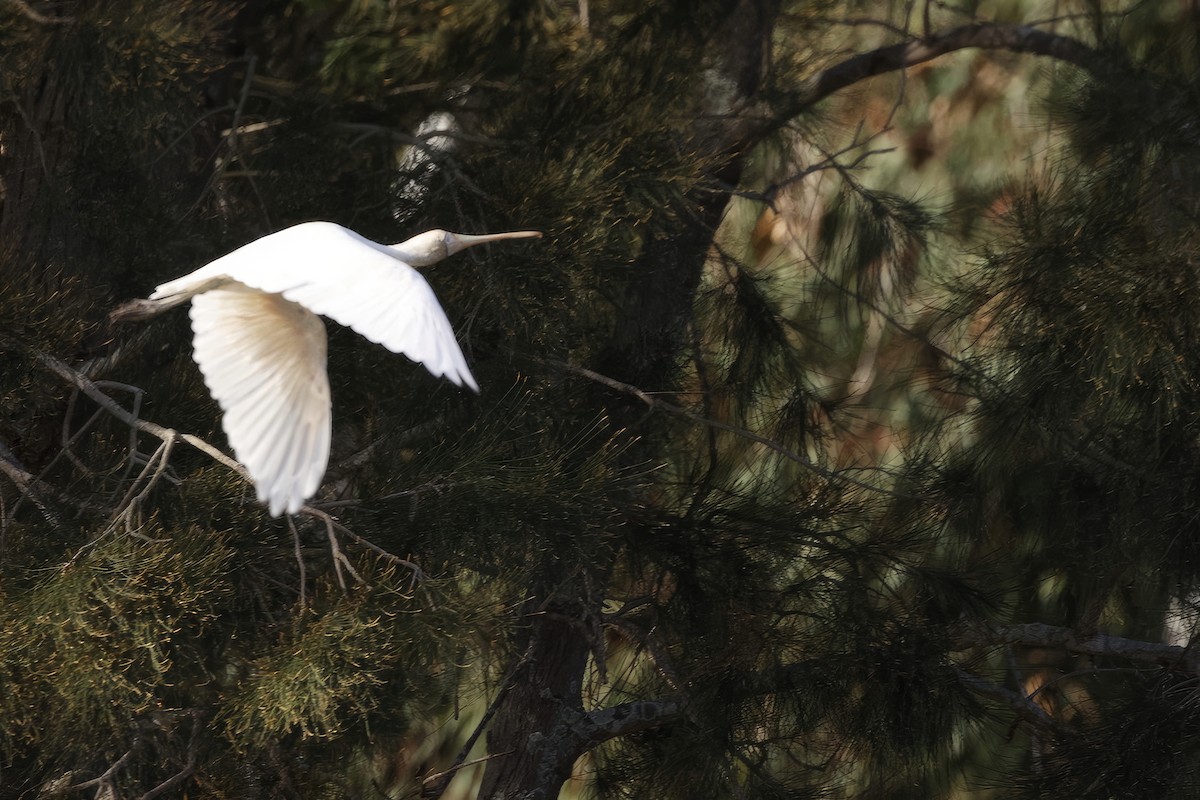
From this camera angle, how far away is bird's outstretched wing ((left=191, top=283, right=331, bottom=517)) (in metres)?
1.01

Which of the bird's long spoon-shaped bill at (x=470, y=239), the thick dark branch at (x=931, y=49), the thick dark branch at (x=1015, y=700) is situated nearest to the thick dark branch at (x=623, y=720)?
the thick dark branch at (x=1015, y=700)

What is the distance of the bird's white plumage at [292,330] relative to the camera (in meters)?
0.98

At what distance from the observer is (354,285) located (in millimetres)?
1037

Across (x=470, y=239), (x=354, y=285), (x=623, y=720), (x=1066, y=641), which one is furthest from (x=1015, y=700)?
(x=354, y=285)

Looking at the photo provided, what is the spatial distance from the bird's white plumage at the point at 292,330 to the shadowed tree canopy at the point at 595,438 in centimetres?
6

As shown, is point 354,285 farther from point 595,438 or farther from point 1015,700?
point 1015,700

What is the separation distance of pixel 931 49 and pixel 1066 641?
2.11 ft

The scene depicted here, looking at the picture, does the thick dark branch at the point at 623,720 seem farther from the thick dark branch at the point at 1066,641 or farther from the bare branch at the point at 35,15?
the bare branch at the point at 35,15

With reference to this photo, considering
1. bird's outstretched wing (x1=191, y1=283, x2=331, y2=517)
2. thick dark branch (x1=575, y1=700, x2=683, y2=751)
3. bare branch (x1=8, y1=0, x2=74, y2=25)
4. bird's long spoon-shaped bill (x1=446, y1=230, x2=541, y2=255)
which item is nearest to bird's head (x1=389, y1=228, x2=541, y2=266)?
bird's long spoon-shaped bill (x1=446, y1=230, x2=541, y2=255)

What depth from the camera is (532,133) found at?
4.70 ft

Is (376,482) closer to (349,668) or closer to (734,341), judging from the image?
(349,668)

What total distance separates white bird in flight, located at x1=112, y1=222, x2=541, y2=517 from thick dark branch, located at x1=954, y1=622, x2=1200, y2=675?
1.80 feet

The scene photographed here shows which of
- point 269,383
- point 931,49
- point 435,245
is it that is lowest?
point 269,383

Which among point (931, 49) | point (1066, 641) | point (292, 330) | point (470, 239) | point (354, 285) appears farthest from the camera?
point (931, 49)
